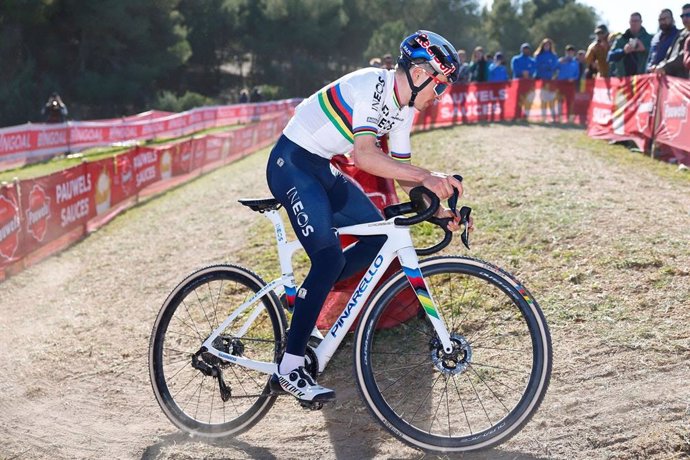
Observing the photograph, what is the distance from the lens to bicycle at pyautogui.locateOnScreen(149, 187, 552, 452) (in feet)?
13.3

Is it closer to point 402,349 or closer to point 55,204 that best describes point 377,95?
point 402,349

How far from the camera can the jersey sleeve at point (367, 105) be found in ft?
13.3

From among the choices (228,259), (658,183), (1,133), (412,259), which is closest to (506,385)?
(412,259)

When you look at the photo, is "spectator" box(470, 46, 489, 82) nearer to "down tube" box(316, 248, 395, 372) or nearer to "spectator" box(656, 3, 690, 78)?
"spectator" box(656, 3, 690, 78)

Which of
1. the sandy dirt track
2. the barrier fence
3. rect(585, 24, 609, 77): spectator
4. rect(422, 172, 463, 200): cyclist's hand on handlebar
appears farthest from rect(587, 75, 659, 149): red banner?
rect(422, 172, 463, 200): cyclist's hand on handlebar

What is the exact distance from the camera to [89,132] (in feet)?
91.8

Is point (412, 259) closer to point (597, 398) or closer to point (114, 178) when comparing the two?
point (597, 398)

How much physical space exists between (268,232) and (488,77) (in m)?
15.0

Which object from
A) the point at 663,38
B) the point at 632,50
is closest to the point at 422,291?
the point at 663,38

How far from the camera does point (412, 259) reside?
164 inches

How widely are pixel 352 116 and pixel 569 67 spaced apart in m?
19.9

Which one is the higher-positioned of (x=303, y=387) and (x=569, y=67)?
(x=569, y=67)

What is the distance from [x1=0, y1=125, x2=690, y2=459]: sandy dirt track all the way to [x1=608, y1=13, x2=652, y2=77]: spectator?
19.6 feet

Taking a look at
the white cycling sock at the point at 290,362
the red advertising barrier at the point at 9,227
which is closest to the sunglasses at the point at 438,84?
the white cycling sock at the point at 290,362
